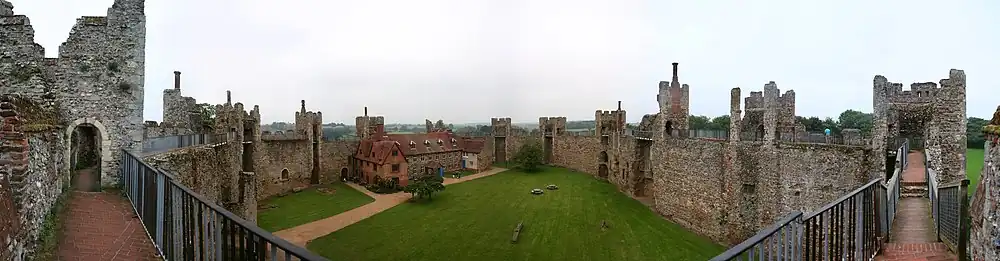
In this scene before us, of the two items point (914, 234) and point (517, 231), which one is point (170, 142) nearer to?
point (517, 231)

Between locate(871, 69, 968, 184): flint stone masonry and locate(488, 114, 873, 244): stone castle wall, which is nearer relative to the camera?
locate(871, 69, 968, 184): flint stone masonry

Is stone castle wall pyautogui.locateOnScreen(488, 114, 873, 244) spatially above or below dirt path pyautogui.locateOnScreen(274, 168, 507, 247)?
above

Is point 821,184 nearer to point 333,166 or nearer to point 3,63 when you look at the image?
point 3,63

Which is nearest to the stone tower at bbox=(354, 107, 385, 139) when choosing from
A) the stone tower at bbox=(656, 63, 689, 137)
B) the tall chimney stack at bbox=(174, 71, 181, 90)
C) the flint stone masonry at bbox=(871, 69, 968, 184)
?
the tall chimney stack at bbox=(174, 71, 181, 90)

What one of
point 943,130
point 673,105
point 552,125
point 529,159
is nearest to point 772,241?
point 943,130

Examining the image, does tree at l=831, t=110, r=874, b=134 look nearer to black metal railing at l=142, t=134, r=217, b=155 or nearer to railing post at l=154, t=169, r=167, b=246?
black metal railing at l=142, t=134, r=217, b=155

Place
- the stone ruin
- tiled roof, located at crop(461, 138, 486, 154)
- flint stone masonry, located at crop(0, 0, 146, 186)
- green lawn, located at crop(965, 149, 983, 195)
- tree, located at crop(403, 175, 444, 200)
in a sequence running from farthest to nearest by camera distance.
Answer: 1. tiled roof, located at crop(461, 138, 486, 154)
2. tree, located at crop(403, 175, 444, 200)
3. green lawn, located at crop(965, 149, 983, 195)
4. the stone ruin
5. flint stone masonry, located at crop(0, 0, 146, 186)

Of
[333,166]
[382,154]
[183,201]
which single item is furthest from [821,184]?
[333,166]
